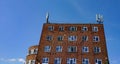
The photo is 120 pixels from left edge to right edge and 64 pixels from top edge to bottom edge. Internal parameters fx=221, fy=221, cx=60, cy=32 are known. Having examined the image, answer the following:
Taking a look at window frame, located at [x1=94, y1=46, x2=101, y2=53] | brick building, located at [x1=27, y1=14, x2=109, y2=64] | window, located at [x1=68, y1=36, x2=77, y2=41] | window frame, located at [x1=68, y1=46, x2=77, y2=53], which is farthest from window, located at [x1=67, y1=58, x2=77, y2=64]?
window frame, located at [x1=94, y1=46, x2=101, y2=53]

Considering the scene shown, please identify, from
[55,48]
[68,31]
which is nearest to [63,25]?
[68,31]

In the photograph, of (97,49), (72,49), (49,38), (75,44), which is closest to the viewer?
(97,49)

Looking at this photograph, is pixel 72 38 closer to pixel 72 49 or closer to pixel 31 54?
pixel 72 49

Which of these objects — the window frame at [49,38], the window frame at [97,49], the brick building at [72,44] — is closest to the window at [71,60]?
the brick building at [72,44]

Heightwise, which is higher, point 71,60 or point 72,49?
point 72,49

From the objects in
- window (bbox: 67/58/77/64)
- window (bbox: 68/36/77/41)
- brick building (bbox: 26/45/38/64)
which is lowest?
window (bbox: 67/58/77/64)

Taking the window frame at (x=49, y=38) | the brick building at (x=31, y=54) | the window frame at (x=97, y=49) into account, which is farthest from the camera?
the brick building at (x=31, y=54)

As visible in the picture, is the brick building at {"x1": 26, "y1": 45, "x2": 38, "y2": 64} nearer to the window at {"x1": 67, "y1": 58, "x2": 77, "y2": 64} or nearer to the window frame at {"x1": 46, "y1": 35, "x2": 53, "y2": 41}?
the window frame at {"x1": 46, "y1": 35, "x2": 53, "y2": 41}

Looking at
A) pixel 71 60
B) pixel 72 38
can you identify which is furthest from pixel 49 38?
pixel 71 60

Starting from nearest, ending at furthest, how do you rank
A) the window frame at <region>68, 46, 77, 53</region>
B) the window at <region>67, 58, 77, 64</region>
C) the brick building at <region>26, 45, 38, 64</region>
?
1. the window at <region>67, 58, 77, 64</region>
2. the window frame at <region>68, 46, 77, 53</region>
3. the brick building at <region>26, 45, 38, 64</region>

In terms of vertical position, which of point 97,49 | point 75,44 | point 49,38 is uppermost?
point 49,38

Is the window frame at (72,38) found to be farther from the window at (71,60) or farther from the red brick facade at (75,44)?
the window at (71,60)

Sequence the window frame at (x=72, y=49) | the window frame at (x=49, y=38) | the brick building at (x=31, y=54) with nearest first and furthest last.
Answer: the window frame at (x=72, y=49) < the window frame at (x=49, y=38) < the brick building at (x=31, y=54)

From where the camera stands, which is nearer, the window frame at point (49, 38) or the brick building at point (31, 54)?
the window frame at point (49, 38)
